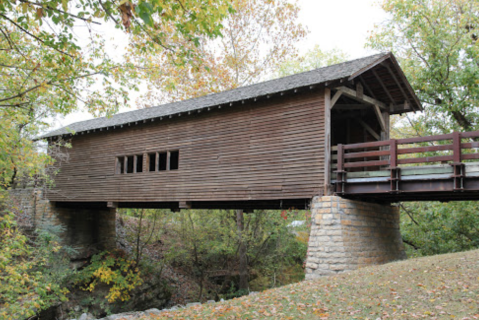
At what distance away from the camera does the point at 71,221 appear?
1833 centimetres

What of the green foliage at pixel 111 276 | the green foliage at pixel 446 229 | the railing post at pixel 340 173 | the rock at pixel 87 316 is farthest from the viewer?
the green foliage at pixel 111 276

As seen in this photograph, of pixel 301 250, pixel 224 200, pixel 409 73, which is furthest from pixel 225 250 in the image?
pixel 409 73

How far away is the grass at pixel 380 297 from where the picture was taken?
5922 mm

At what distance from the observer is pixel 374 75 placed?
39.3ft

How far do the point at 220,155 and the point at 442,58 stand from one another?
10.2 meters

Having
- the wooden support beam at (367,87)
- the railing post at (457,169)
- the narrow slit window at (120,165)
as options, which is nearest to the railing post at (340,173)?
the railing post at (457,169)

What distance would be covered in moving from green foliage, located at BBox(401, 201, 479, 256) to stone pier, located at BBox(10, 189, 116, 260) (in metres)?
14.4

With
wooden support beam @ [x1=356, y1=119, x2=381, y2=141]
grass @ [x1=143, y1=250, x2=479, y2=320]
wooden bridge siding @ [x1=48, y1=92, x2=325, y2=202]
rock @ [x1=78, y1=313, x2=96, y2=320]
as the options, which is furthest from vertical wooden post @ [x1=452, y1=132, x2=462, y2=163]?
rock @ [x1=78, y1=313, x2=96, y2=320]

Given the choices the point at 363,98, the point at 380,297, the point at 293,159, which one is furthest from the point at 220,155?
the point at 380,297

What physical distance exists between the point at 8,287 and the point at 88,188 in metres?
7.28

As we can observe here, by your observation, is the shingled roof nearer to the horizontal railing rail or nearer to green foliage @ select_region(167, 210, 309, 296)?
the horizontal railing rail

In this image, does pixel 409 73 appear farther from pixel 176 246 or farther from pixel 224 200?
pixel 176 246

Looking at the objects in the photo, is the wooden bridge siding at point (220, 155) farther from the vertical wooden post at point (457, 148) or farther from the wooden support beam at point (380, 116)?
the vertical wooden post at point (457, 148)

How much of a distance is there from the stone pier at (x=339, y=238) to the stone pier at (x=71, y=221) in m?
10.9
